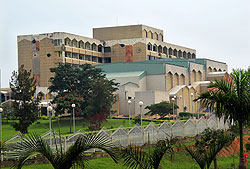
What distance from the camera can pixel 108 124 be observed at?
181 feet

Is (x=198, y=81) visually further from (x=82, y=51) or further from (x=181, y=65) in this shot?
(x=82, y=51)

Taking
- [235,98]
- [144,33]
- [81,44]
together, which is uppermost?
[144,33]

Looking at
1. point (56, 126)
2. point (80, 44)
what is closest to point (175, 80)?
point (80, 44)

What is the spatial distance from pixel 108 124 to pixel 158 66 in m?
26.3

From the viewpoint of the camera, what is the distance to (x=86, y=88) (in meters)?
61.4

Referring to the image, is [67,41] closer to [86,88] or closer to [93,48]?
[93,48]

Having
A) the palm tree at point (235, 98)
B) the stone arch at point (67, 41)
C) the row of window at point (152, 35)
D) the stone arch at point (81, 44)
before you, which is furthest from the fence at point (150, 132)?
the row of window at point (152, 35)

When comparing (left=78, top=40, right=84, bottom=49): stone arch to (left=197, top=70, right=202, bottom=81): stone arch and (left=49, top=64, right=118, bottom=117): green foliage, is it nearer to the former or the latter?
(left=197, top=70, right=202, bottom=81): stone arch

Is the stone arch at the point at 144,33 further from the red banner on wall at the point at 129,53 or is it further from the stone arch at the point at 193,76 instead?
the stone arch at the point at 193,76

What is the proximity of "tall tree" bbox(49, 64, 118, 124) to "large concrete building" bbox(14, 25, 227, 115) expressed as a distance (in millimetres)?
11073

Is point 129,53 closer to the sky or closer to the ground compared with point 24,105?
closer to the sky

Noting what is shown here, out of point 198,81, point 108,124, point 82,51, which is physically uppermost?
point 82,51

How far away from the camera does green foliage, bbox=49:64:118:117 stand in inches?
2146

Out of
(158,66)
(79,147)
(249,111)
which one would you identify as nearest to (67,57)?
(158,66)
